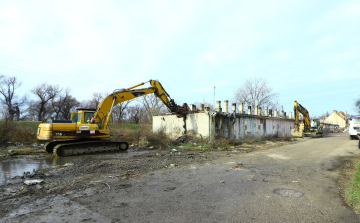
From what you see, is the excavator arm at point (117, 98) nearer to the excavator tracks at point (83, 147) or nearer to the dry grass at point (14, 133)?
the excavator tracks at point (83, 147)

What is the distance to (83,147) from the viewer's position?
12.9 meters

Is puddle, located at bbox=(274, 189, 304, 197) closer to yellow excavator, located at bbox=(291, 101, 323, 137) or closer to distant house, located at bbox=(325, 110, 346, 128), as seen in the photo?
yellow excavator, located at bbox=(291, 101, 323, 137)

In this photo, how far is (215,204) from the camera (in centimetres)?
445

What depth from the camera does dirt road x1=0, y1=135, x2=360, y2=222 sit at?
388cm

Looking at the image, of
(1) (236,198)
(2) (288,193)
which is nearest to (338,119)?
(2) (288,193)

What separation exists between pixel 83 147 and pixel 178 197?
995 centimetres

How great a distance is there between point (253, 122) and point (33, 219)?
949 inches

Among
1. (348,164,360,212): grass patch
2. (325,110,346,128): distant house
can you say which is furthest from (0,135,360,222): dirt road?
(325,110,346,128): distant house

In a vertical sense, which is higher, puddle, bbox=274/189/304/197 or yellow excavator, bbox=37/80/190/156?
yellow excavator, bbox=37/80/190/156

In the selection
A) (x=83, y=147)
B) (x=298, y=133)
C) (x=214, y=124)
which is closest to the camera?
(x=83, y=147)

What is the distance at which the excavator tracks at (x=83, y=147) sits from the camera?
1207cm

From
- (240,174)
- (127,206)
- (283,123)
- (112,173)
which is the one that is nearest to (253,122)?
(283,123)

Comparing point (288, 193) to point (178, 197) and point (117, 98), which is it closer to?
point (178, 197)

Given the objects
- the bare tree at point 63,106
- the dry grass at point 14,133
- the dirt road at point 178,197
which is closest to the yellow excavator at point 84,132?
the dirt road at point 178,197
